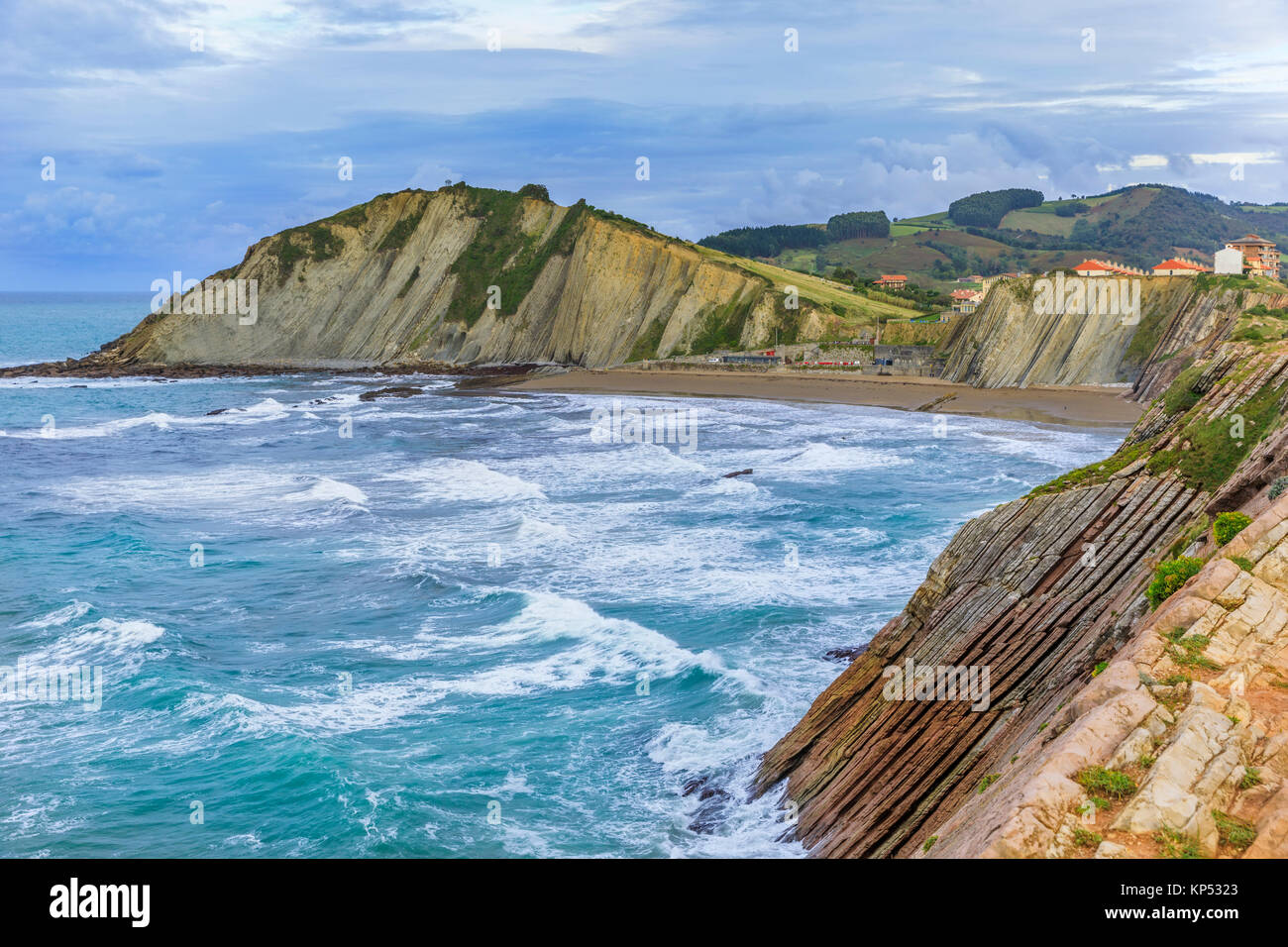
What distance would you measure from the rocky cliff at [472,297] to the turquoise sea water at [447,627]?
1549 inches

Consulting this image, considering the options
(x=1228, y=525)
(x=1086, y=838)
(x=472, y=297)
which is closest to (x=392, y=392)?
(x=472, y=297)

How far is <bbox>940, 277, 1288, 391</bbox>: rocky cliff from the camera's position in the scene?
6812cm

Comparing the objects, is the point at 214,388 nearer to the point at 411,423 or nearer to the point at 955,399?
the point at 411,423

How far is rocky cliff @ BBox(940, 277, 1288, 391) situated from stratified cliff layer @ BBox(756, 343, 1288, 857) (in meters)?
52.7

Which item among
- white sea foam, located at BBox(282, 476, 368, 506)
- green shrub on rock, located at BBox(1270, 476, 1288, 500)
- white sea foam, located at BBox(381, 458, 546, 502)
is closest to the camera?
green shrub on rock, located at BBox(1270, 476, 1288, 500)

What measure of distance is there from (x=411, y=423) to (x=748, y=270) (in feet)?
138

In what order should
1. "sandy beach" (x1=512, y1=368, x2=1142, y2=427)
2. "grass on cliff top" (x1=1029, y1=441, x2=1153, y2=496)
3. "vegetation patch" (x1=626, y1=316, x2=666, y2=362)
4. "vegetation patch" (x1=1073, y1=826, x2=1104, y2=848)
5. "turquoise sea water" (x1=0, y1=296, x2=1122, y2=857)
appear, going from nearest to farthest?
"vegetation patch" (x1=1073, y1=826, x2=1104, y2=848) → "grass on cliff top" (x1=1029, y1=441, x2=1153, y2=496) → "turquoise sea water" (x1=0, y1=296, x2=1122, y2=857) → "sandy beach" (x1=512, y1=368, x2=1142, y2=427) → "vegetation patch" (x1=626, y1=316, x2=666, y2=362)

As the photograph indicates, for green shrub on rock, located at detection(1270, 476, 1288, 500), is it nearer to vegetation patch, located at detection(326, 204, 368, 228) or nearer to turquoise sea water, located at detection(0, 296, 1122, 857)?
turquoise sea water, located at detection(0, 296, 1122, 857)

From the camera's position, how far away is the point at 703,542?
117 ft

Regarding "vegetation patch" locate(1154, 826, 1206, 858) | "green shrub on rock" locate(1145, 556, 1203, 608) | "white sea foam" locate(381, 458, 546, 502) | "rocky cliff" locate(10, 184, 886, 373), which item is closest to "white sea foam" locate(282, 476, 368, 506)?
"white sea foam" locate(381, 458, 546, 502)
